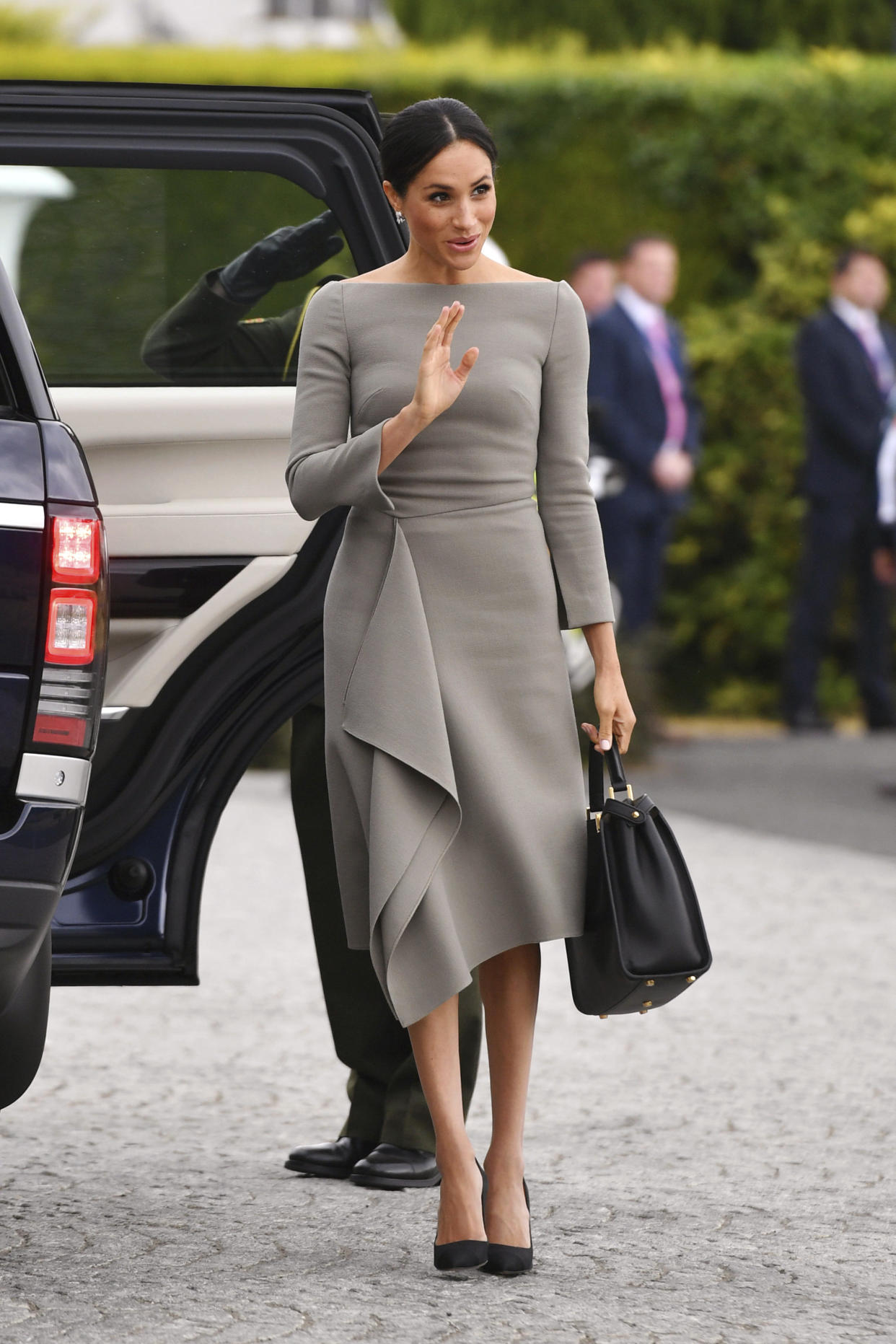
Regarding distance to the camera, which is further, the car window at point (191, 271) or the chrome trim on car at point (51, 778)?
the car window at point (191, 271)

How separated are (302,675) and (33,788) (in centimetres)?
99

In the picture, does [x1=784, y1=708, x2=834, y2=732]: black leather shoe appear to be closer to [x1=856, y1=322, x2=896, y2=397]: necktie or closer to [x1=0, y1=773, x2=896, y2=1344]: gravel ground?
[x1=856, y1=322, x2=896, y2=397]: necktie

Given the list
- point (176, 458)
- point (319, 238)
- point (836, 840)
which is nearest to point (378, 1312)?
point (176, 458)

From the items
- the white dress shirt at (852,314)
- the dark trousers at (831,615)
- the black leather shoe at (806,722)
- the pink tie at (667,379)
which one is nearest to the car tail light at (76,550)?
the pink tie at (667,379)

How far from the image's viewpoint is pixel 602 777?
365 centimetres

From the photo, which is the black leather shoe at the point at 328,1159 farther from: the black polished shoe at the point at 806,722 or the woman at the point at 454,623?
the black polished shoe at the point at 806,722

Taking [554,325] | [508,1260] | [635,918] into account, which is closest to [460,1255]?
[508,1260]

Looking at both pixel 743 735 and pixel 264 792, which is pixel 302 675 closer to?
pixel 264 792

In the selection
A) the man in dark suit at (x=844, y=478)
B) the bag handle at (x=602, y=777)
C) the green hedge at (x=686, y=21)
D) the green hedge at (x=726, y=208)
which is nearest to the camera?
Result: the bag handle at (x=602, y=777)

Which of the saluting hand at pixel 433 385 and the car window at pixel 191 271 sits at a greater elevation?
the car window at pixel 191 271

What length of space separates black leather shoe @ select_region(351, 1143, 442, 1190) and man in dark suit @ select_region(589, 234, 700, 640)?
690cm

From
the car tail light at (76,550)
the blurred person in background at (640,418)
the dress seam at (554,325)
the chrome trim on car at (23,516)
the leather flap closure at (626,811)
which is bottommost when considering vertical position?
the leather flap closure at (626,811)

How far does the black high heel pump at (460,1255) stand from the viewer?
3.54 meters

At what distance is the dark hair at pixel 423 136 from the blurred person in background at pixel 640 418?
7.37 metres
